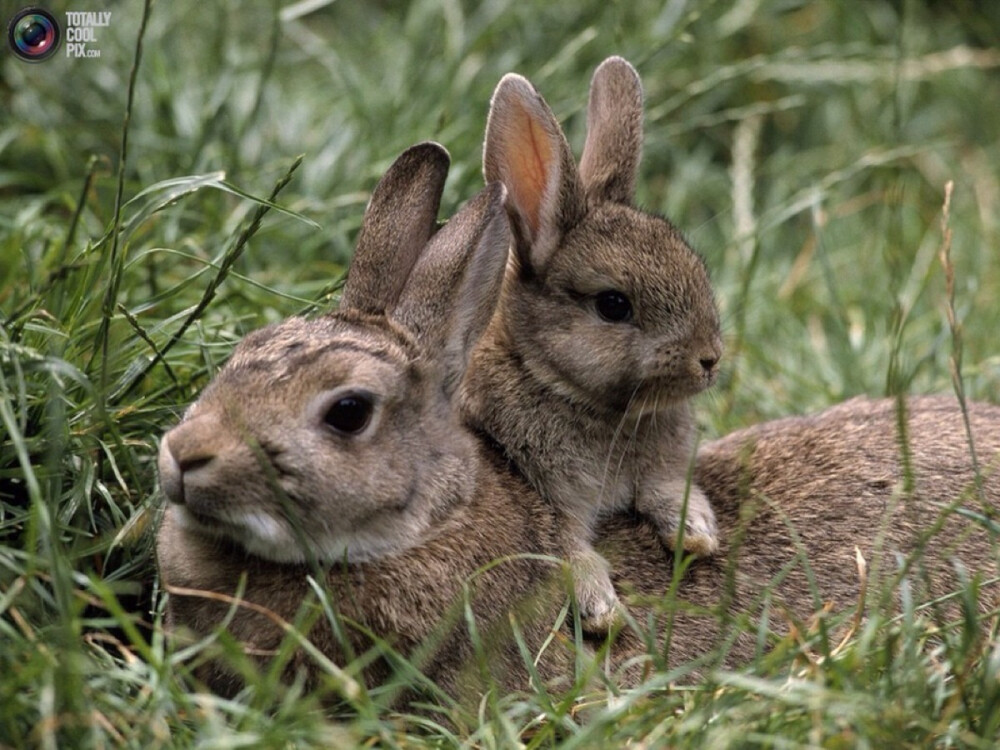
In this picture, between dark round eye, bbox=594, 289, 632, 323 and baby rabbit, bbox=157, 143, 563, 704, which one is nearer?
baby rabbit, bbox=157, 143, 563, 704

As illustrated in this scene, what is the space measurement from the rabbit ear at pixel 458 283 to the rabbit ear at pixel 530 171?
400mm

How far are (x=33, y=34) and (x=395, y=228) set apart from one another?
2525mm

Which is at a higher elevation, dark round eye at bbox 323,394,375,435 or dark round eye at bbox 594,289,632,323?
dark round eye at bbox 594,289,632,323

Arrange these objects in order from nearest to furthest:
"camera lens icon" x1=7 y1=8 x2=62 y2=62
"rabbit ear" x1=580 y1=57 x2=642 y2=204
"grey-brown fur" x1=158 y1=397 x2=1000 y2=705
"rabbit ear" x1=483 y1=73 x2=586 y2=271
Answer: "grey-brown fur" x1=158 y1=397 x2=1000 y2=705, "rabbit ear" x1=483 y1=73 x2=586 y2=271, "rabbit ear" x1=580 y1=57 x2=642 y2=204, "camera lens icon" x1=7 y1=8 x2=62 y2=62

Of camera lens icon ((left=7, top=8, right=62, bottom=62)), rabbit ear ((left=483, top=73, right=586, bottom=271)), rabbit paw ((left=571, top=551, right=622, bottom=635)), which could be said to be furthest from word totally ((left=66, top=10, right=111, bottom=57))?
rabbit paw ((left=571, top=551, right=622, bottom=635))

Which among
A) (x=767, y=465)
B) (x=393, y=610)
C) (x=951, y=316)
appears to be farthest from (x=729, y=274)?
(x=393, y=610)

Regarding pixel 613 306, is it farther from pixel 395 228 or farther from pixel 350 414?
pixel 350 414

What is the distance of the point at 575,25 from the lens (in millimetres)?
8508

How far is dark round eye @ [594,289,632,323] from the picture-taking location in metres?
5.21

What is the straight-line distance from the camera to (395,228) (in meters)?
5.02

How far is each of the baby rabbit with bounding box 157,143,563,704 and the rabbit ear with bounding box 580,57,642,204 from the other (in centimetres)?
82

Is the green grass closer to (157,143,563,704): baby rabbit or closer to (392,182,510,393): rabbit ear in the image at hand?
(157,143,563,704): baby rabbit

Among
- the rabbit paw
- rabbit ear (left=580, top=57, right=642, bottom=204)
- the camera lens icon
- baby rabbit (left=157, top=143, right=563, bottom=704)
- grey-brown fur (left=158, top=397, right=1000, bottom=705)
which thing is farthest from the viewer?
the camera lens icon

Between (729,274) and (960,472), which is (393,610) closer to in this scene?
(960,472)
